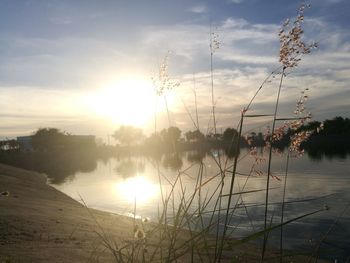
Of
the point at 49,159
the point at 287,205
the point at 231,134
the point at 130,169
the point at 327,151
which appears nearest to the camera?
the point at 231,134

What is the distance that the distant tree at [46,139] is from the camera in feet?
458

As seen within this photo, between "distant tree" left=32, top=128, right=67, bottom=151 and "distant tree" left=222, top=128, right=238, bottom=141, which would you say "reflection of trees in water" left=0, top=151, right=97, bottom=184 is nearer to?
"distant tree" left=32, top=128, right=67, bottom=151

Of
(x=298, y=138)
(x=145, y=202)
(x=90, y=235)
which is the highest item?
(x=298, y=138)

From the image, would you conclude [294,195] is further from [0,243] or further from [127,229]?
[0,243]

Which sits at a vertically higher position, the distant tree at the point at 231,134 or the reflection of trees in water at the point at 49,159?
the distant tree at the point at 231,134

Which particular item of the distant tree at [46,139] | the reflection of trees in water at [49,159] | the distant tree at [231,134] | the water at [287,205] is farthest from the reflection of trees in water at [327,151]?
the distant tree at [46,139]

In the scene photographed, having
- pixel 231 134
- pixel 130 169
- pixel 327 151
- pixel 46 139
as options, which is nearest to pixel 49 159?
pixel 46 139

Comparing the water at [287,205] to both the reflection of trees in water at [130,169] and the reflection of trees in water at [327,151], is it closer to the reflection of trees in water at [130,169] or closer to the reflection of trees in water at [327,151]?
the reflection of trees in water at [130,169]

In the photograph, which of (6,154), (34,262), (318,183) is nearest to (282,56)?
(34,262)

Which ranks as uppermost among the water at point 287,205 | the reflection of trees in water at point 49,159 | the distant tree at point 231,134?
the distant tree at point 231,134

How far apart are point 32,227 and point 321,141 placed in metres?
166

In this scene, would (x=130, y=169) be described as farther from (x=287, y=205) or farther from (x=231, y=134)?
(x=231, y=134)

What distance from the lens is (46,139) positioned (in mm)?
139250

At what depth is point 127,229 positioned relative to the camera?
42.2ft
